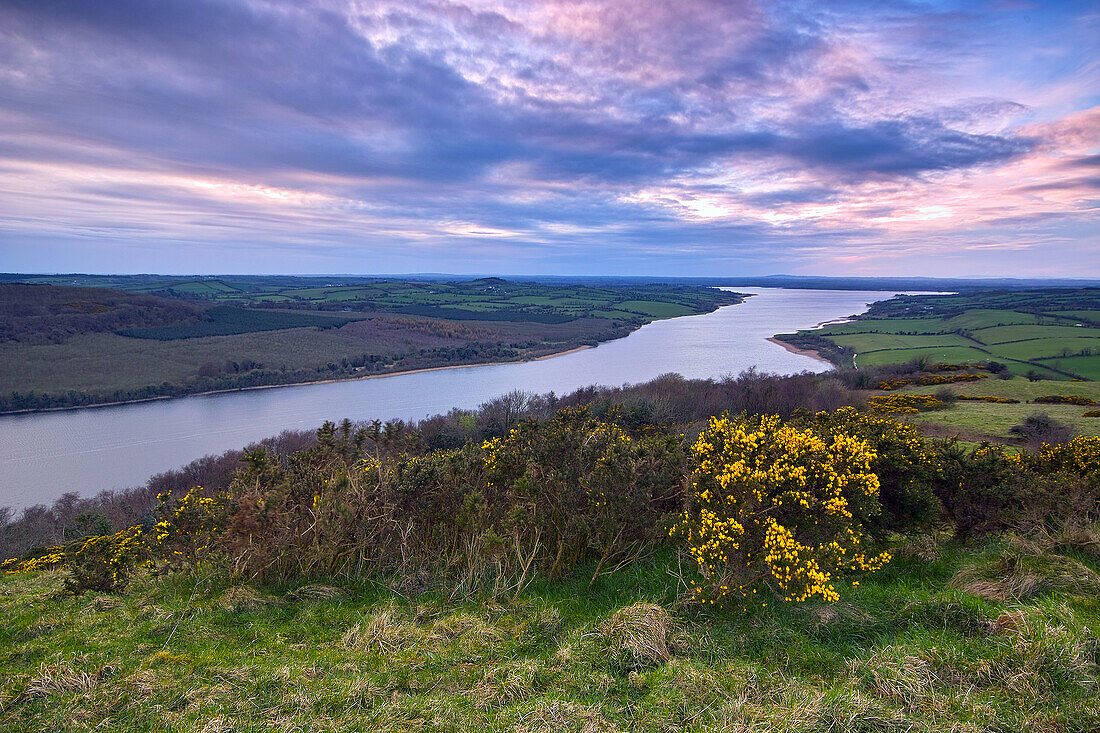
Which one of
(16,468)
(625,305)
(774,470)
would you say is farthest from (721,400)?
(625,305)

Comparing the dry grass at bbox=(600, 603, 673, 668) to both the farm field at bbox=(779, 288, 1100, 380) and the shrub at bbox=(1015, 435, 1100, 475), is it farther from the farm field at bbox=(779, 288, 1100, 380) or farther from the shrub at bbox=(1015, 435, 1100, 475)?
the farm field at bbox=(779, 288, 1100, 380)

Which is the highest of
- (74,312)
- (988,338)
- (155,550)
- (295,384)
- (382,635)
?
(74,312)

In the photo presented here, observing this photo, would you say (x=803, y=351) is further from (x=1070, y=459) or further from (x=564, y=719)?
(x=564, y=719)

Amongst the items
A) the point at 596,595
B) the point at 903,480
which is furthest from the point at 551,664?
the point at 903,480

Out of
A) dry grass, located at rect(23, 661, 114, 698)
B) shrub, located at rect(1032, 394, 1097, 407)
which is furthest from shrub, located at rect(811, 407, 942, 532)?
shrub, located at rect(1032, 394, 1097, 407)

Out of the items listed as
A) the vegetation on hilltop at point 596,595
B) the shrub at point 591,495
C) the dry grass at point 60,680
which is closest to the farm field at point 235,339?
the vegetation on hilltop at point 596,595

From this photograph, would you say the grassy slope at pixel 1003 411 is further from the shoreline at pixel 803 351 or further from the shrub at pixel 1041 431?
the shoreline at pixel 803 351
